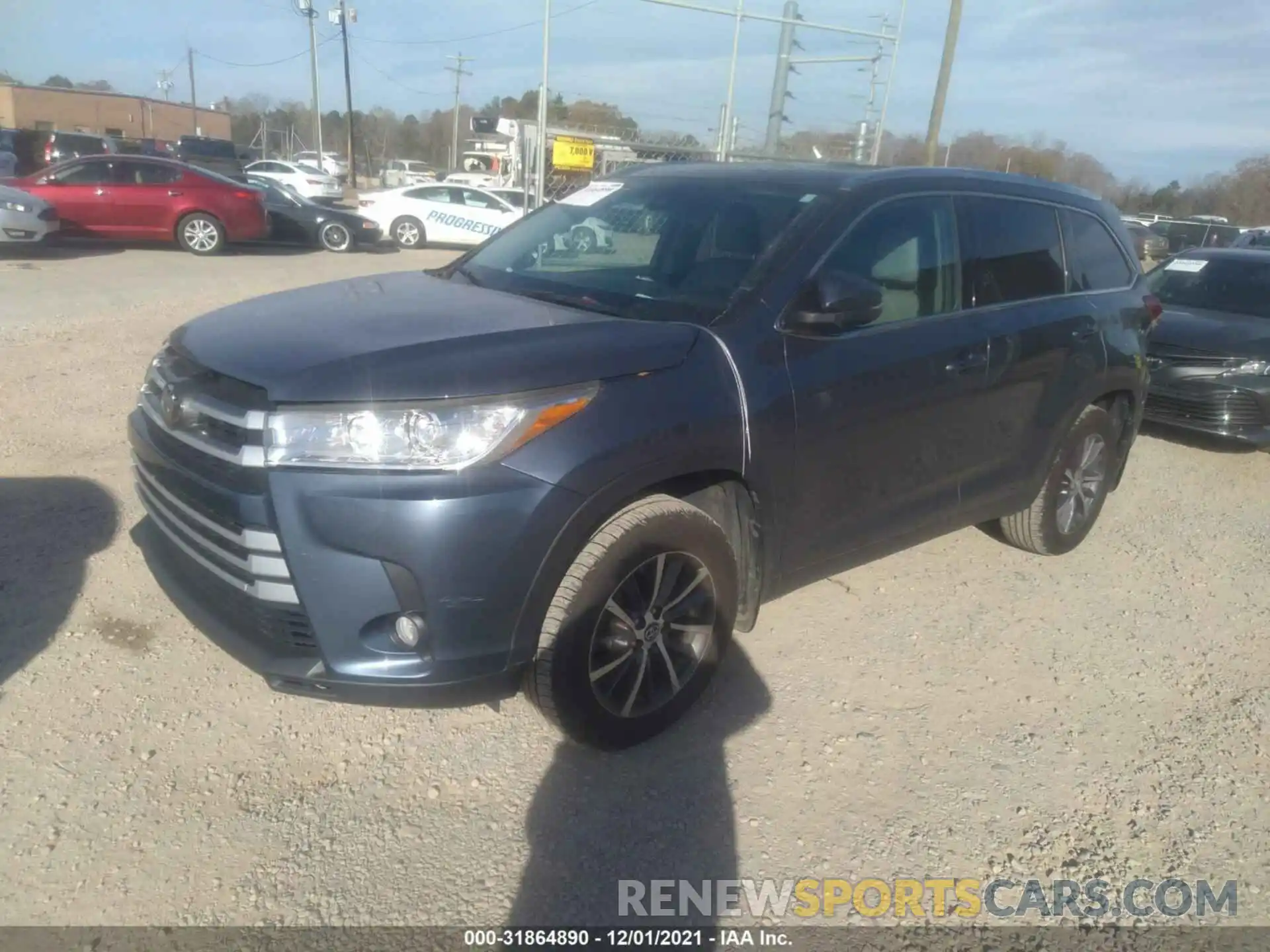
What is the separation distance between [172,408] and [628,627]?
5.02ft

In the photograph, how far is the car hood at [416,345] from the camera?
2.47 metres

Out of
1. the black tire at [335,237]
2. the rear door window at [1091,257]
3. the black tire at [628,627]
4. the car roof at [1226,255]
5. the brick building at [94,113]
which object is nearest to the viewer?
the black tire at [628,627]

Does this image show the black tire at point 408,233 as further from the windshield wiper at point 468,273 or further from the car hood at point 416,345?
the car hood at point 416,345

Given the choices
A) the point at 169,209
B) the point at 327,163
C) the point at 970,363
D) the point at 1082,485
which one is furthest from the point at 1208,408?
the point at 327,163

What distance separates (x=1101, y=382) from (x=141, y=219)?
1451 cm

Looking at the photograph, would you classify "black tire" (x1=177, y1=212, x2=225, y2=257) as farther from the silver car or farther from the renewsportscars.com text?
the renewsportscars.com text

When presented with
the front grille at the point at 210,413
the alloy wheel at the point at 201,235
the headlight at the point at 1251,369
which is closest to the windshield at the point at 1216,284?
the headlight at the point at 1251,369

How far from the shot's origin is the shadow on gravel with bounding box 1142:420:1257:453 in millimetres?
7535

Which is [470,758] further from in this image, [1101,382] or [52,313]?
[52,313]

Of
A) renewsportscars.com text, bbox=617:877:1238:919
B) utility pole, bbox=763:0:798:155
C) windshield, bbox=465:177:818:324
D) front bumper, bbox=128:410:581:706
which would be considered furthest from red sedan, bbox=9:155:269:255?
renewsportscars.com text, bbox=617:877:1238:919

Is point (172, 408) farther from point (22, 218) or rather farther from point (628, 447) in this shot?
point (22, 218)

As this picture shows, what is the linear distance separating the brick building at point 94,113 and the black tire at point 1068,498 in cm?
5472

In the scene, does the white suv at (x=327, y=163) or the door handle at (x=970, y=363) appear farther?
the white suv at (x=327, y=163)

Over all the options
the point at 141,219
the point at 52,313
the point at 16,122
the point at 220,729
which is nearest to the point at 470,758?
the point at 220,729
